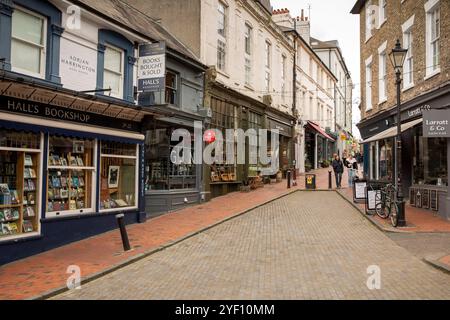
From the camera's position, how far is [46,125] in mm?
9359

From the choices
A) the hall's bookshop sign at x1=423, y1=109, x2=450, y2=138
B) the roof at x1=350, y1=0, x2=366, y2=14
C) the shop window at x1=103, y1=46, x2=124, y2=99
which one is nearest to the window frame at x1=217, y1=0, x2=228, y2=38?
the roof at x1=350, y1=0, x2=366, y2=14

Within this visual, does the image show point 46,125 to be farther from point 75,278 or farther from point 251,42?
point 251,42

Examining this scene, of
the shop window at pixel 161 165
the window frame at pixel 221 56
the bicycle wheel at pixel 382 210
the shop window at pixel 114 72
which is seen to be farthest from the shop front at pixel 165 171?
the bicycle wheel at pixel 382 210

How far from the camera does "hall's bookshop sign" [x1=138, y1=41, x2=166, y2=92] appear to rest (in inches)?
495

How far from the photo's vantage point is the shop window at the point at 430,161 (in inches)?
530

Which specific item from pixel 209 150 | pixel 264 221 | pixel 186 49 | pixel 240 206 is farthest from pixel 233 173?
pixel 264 221

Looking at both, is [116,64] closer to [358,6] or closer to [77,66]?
[77,66]

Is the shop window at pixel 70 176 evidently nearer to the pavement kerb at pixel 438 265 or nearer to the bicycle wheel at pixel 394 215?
the pavement kerb at pixel 438 265

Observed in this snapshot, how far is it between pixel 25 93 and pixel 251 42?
16.4 meters

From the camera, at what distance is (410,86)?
1538cm

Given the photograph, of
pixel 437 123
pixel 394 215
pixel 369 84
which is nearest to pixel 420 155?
pixel 437 123

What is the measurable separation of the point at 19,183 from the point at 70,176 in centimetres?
167

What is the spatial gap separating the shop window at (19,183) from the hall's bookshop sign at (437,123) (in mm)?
10310
